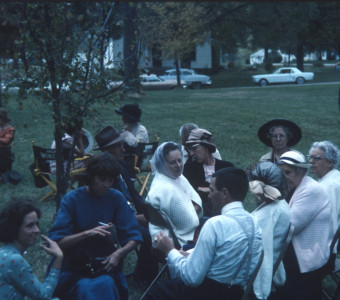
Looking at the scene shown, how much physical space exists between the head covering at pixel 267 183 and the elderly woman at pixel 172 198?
34.1 inches

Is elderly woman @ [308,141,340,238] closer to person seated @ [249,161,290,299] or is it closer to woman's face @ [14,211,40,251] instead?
person seated @ [249,161,290,299]

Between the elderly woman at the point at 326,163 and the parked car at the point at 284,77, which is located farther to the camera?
the parked car at the point at 284,77

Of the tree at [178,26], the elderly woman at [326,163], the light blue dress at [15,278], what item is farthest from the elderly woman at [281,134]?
the tree at [178,26]

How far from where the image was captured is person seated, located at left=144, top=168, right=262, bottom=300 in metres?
3.10

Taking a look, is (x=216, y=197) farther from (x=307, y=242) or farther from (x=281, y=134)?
(x=281, y=134)

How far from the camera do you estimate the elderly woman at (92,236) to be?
381 centimetres

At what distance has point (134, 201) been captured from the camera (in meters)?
5.36

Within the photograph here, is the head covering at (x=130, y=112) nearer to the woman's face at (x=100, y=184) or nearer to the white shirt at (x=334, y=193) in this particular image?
the white shirt at (x=334, y=193)

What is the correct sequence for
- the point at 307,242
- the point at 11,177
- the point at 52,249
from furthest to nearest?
1. the point at 11,177
2. the point at 307,242
3. the point at 52,249

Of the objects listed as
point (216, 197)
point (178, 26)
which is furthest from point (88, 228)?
point (178, 26)

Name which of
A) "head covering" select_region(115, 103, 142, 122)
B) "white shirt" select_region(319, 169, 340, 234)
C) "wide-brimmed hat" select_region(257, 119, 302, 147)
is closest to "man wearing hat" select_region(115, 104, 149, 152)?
"head covering" select_region(115, 103, 142, 122)

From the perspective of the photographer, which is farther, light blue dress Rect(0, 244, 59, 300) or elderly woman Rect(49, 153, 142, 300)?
elderly woman Rect(49, 153, 142, 300)

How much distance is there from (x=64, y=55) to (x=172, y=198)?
247cm

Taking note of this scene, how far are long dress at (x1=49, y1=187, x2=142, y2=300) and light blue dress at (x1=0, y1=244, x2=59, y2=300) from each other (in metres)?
0.60
